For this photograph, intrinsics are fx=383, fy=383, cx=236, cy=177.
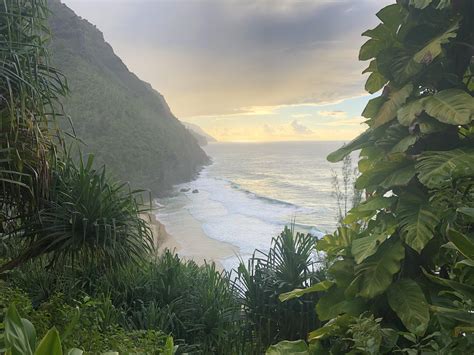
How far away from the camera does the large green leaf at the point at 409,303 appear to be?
125 centimetres

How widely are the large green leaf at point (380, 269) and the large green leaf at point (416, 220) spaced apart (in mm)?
76

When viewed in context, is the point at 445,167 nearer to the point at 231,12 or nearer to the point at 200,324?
the point at 200,324

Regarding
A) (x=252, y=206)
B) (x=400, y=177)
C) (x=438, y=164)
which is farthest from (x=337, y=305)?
(x=252, y=206)

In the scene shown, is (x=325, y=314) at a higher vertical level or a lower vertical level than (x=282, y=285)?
higher

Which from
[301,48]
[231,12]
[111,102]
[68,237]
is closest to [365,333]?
[68,237]

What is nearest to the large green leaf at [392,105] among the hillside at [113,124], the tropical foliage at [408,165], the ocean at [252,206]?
the tropical foliage at [408,165]

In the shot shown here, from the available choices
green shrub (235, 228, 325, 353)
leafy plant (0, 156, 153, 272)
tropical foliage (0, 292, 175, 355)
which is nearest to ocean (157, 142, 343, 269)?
green shrub (235, 228, 325, 353)

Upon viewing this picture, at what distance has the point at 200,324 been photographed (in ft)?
9.56

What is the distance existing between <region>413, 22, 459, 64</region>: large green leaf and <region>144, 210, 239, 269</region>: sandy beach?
864 centimetres

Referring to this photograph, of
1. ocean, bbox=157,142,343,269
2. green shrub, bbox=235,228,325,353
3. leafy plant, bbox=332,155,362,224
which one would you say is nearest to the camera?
green shrub, bbox=235,228,325,353

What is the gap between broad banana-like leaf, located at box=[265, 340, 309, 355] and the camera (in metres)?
1.30

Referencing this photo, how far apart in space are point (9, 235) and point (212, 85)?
6392mm

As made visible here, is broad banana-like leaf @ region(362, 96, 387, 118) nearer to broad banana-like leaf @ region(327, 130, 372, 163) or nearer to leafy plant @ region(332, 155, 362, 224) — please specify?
broad banana-like leaf @ region(327, 130, 372, 163)

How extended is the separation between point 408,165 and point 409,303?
483mm
